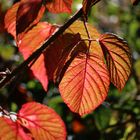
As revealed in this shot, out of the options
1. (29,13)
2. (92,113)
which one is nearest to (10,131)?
(29,13)

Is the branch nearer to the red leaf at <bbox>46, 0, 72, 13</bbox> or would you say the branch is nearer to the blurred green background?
the red leaf at <bbox>46, 0, 72, 13</bbox>

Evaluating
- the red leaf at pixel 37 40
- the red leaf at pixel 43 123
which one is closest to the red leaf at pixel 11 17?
the red leaf at pixel 37 40

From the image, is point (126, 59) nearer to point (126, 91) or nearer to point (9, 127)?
point (9, 127)

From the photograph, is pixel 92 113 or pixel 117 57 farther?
pixel 92 113

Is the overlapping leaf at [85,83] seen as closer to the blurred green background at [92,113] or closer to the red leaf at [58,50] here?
the red leaf at [58,50]

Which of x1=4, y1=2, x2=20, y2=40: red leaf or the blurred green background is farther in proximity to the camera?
the blurred green background

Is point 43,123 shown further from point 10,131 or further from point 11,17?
point 11,17

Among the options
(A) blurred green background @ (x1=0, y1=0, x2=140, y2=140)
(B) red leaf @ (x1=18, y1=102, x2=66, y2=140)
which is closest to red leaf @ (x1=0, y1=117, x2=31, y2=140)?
(B) red leaf @ (x1=18, y1=102, x2=66, y2=140)
